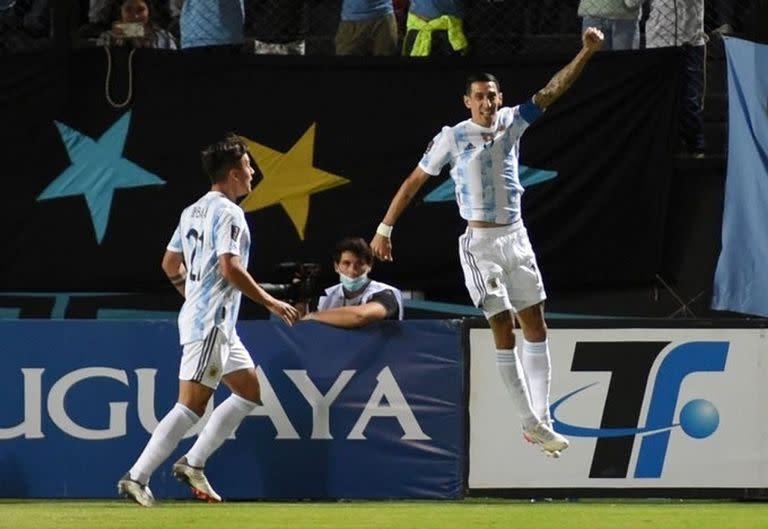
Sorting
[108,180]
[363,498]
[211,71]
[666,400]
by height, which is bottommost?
[363,498]

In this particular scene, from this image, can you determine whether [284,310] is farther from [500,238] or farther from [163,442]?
[500,238]

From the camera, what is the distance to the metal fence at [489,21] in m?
13.2

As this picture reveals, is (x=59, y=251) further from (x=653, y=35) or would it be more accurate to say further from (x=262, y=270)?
(x=653, y=35)

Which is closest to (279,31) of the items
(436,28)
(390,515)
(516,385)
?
(436,28)

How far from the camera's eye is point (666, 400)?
1129 centimetres

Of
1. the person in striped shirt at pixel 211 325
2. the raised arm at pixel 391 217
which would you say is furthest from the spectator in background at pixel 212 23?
the raised arm at pixel 391 217

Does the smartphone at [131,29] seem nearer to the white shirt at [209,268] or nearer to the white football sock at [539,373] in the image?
the white shirt at [209,268]

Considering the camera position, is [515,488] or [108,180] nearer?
[515,488]

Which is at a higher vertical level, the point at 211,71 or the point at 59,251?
the point at 211,71

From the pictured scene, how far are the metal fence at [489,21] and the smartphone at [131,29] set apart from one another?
26cm

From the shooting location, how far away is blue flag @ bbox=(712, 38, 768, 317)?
41.2 ft

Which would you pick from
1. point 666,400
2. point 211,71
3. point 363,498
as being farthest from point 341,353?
point 211,71

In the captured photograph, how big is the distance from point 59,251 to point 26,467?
99.3 inches

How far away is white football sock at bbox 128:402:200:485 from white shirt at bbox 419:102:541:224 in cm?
206
